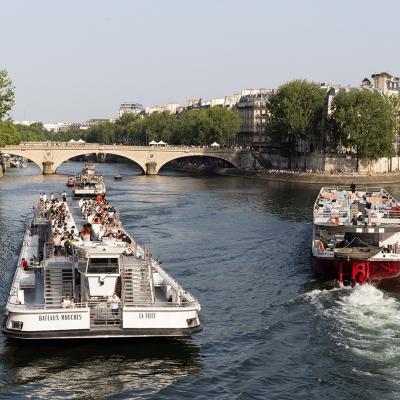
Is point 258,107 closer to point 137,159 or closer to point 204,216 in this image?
point 137,159

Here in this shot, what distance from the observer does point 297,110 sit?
105312 mm

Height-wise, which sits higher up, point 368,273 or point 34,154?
point 34,154

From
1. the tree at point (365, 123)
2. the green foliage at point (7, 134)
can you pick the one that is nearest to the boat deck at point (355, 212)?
the tree at point (365, 123)

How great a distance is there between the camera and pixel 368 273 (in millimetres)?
32906

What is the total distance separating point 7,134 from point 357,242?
222ft

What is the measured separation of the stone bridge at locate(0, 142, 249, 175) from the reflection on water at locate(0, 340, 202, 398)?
3282 inches

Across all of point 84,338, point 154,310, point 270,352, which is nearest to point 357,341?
point 270,352

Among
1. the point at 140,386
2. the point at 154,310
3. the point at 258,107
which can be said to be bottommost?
the point at 140,386

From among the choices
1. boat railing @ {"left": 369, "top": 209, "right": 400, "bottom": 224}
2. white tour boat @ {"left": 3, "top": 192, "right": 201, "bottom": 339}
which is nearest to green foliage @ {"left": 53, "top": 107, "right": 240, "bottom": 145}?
boat railing @ {"left": 369, "top": 209, "right": 400, "bottom": 224}

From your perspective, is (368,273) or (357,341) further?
(368,273)

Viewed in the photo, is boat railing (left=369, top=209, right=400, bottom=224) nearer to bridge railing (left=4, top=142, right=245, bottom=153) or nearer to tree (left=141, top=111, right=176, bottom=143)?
bridge railing (left=4, top=142, right=245, bottom=153)

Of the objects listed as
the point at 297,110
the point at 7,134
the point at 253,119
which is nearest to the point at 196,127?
the point at 253,119

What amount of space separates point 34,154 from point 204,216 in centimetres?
5394

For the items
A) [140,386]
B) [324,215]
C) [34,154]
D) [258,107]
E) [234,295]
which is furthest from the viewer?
[258,107]
